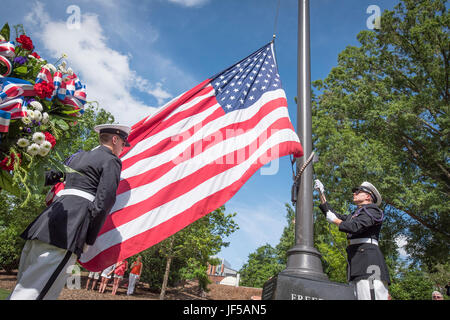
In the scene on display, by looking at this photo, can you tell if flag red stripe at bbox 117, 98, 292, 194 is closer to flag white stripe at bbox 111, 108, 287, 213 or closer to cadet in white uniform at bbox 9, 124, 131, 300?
flag white stripe at bbox 111, 108, 287, 213

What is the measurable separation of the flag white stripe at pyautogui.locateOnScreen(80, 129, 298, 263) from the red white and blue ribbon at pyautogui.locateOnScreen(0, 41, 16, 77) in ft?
6.05

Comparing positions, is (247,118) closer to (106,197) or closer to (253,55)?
(253,55)

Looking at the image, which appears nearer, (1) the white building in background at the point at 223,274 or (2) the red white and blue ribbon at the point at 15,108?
(2) the red white and blue ribbon at the point at 15,108

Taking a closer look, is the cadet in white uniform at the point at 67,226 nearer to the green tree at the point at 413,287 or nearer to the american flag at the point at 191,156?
the american flag at the point at 191,156

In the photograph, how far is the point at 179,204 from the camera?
3.66 meters

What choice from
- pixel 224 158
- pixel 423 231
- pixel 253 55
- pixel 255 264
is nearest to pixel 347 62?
pixel 423 231

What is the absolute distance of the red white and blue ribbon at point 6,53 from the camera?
2404 mm

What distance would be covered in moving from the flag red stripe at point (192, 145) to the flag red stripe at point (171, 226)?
0.61 m

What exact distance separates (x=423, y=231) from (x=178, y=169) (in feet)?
53.7

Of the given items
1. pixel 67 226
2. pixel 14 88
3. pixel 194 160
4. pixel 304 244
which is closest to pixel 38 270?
pixel 67 226

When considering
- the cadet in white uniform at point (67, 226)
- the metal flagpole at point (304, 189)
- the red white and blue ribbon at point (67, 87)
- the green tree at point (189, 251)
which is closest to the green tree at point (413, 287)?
the green tree at point (189, 251)

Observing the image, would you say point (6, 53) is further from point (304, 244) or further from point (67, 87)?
point (304, 244)

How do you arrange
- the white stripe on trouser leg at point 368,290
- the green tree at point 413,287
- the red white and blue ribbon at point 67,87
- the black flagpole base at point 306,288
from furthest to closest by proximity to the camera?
the green tree at point 413,287, the white stripe on trouser leg at point 368,290, the black flagpole base at point 306,288, the red white and blue ribbon at point 67,87

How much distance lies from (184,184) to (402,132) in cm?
1454
